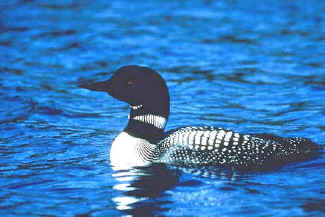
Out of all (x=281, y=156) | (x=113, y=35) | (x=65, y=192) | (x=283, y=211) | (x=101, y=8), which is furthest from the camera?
(x=101, y=8)

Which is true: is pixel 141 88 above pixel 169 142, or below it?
above

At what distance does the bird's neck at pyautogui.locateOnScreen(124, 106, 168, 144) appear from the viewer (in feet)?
20.4

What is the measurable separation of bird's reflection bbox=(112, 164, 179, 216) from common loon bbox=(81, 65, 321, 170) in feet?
0.48

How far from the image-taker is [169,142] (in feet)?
20.0

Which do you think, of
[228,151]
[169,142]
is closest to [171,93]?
[169,142]

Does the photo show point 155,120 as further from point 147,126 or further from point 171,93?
point 171,93

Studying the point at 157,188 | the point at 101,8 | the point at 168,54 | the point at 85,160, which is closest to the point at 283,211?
the point at 157,188

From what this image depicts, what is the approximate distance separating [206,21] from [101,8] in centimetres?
172

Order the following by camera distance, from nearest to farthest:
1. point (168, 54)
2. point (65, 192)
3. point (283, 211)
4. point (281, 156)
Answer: point (283, 211) < point (65, 192) < point (281, 156) < point (168, 54)

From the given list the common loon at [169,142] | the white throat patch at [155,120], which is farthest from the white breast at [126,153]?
the white throat patch at [155,120]

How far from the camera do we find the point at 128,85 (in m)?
6.24

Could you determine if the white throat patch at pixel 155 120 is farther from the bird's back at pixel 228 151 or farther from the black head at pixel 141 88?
the bird's back at pixel 228 151

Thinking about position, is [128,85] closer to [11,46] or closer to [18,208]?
[18,208]

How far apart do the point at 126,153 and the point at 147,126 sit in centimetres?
27
